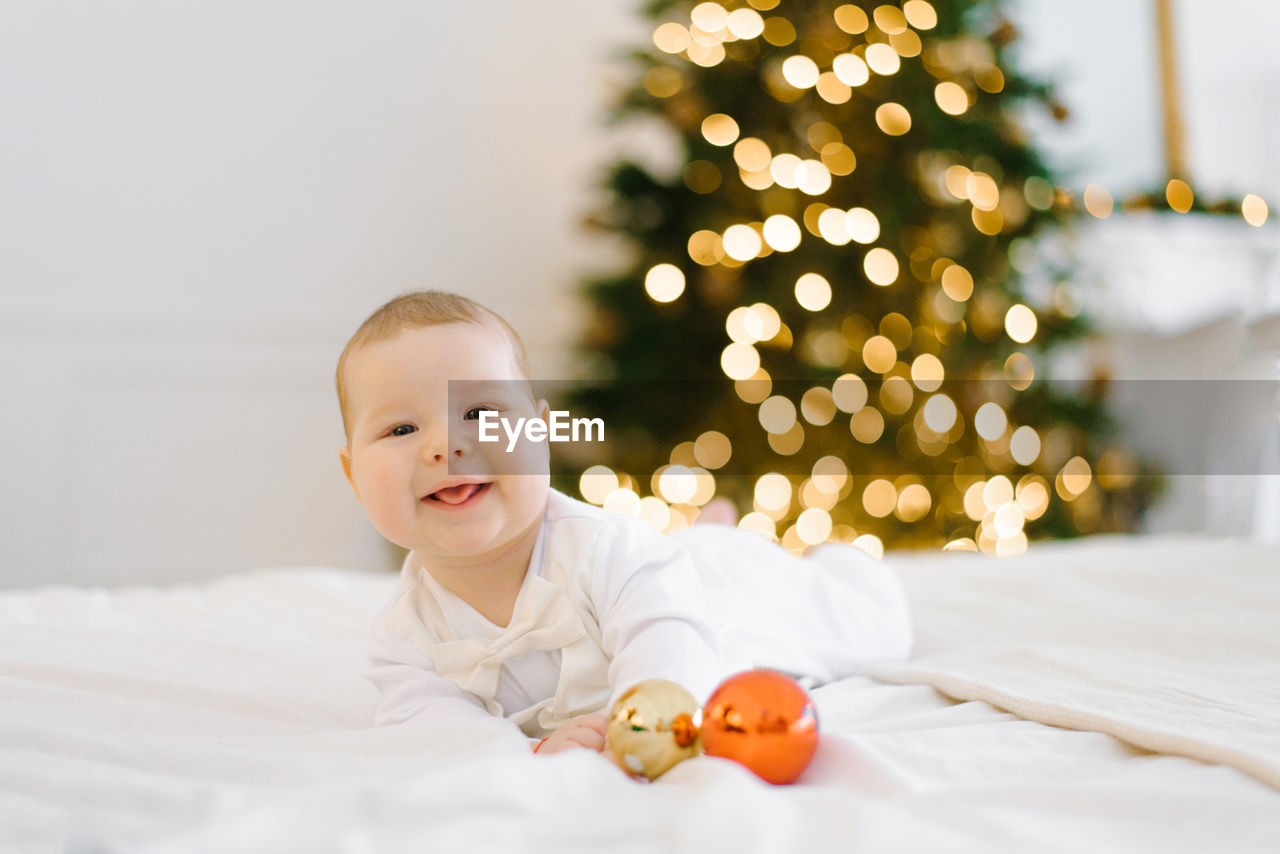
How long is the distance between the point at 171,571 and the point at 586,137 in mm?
1787

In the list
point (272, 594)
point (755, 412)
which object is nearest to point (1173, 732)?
point (272, 594)

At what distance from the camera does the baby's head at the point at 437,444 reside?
0.76m

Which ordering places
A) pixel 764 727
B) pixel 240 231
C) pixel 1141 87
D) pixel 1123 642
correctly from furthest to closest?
pixel 1141 87 < pixel 240 231 < pixel 1123 642 < pixel 764 727

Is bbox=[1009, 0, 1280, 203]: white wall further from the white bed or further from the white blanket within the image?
the white bed

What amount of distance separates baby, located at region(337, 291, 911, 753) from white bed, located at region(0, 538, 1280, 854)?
0.09 m

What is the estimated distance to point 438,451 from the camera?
0.75 meters

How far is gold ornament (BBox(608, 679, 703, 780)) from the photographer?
0.60m

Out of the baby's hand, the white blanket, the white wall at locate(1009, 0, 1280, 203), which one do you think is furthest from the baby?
the white wall at locate(1009, 0, 1280, 203)

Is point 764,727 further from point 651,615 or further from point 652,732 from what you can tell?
point 651,615

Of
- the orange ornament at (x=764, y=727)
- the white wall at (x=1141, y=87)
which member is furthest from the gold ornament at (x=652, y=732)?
the white wall at (x=1141, y=87)

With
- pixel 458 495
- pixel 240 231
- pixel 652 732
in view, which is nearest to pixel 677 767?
pixel 652 732

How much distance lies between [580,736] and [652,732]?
3.8 inches

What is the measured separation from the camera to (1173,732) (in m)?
0.65

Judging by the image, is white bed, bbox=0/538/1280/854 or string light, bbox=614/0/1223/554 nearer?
white bed, bbox=0/538/1280/854
